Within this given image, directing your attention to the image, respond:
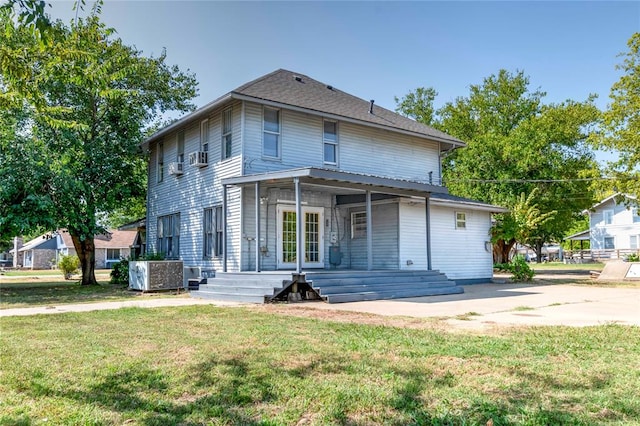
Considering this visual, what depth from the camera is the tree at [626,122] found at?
71.6 ft

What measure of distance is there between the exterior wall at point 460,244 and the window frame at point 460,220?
112 millimetres

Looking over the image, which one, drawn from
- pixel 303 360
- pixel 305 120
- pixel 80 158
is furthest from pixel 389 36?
pixel 303 360

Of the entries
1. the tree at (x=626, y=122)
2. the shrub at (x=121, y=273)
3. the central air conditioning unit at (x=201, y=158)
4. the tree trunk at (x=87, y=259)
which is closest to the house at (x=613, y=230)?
the tree at (x=626, y=122)

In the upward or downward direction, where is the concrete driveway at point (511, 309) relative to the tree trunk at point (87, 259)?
downward

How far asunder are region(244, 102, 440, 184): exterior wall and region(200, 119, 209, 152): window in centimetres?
255

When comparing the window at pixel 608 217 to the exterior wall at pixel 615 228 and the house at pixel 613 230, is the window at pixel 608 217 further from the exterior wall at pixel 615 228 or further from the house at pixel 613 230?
the exterior wall at pixel 615 228

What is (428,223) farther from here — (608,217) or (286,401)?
(608,217)

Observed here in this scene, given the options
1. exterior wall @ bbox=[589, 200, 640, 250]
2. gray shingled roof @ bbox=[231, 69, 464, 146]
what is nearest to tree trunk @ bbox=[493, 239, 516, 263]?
gray shingled roof @ bbox=[231, 69, 464, 146]

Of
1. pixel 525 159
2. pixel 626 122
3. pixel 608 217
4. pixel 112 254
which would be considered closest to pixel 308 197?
pixel 626 122

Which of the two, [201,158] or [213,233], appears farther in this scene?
[201,158]

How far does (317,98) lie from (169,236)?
24.6 ft

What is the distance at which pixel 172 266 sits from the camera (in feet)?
52.4

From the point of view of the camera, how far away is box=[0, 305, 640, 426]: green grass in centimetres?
342

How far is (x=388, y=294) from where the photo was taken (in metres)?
12.4
